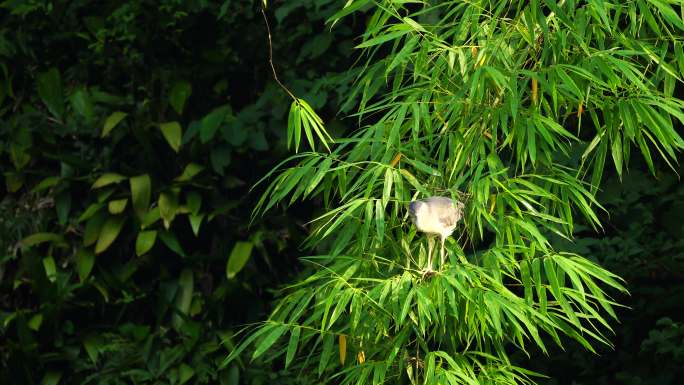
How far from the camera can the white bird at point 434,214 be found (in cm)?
189

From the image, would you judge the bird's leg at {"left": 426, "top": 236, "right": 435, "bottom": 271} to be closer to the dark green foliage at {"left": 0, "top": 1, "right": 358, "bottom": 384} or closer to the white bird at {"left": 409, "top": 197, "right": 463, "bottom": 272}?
the white bird at {"left": 409, "top": 197, "right": 463, "bottom": 272}

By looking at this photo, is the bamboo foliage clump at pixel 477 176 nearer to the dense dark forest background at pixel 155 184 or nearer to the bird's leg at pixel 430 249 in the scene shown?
the bird's leg at pixel 430 249

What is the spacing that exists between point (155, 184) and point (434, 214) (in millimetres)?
2281

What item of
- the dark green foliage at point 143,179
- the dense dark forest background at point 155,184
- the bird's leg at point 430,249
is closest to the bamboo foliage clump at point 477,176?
the bird's leg at point 430,249

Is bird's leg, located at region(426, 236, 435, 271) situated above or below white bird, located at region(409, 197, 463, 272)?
below

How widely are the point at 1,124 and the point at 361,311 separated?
8.64ft

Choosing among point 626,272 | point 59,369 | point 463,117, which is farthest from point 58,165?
point 463,117

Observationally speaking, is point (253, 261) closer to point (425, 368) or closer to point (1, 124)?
point (1, 124)

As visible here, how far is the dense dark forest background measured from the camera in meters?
3.67

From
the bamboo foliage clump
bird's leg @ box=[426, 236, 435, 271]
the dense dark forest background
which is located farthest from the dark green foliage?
bird's leg @ box=[426, 236, 435, 271]

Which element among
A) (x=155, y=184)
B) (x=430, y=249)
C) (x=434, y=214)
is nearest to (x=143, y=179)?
(x=155, y=184)

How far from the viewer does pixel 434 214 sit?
189cm

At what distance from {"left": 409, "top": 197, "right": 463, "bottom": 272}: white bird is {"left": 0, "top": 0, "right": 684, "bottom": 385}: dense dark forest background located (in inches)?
59.8

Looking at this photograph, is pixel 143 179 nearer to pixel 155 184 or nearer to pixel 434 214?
pixel 155 184
